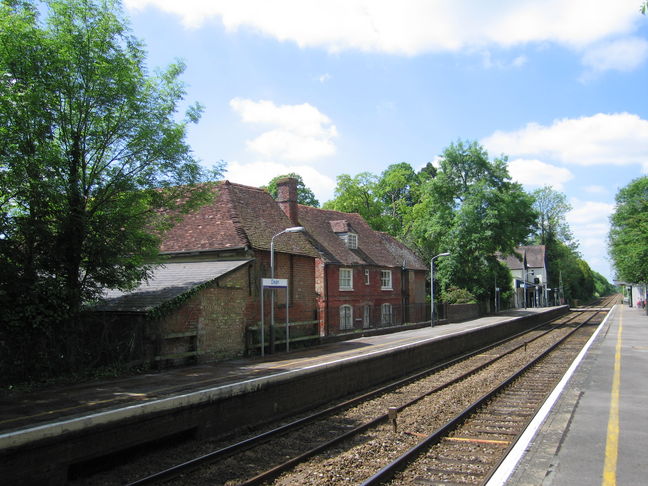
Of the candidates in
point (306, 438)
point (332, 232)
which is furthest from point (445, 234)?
point (306, 438)

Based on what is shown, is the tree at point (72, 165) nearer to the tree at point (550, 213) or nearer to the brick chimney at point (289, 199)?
the brick chimney at point (289, 199)

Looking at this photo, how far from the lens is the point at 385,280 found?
125 ft

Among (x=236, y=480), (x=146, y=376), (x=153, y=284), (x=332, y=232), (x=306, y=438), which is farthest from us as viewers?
(x=332, y=232)

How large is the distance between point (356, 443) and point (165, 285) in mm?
11653

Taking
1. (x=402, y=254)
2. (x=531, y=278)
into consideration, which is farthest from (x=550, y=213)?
(x=402, y=254)

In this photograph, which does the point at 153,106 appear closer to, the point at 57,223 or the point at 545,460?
the point at 57,223

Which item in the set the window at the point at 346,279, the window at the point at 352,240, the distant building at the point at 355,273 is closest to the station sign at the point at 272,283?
the distant building at the point at 355,273

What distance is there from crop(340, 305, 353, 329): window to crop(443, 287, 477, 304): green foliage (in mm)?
14420

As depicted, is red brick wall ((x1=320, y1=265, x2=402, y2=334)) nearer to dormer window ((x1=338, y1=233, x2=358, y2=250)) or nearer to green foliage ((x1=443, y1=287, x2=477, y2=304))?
dormer window ((x1=338, y1=233, x2=358, y2=250))

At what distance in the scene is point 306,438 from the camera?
939cm

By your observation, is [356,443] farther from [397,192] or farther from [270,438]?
[397,192]

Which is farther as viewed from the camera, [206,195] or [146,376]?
[206,195]

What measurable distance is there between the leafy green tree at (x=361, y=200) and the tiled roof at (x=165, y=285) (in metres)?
36.9

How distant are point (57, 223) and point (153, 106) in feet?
15.2
